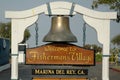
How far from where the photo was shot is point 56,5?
1217cm

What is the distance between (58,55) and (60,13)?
1268 mm

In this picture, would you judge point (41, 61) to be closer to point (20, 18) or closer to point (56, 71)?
point (56, 71)

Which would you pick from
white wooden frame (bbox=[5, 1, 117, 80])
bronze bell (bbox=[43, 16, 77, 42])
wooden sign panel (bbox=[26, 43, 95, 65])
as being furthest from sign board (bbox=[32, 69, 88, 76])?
bronze bell (bbox=[43, 16, 77, 42])

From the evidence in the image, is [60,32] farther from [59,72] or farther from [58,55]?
[59,72]

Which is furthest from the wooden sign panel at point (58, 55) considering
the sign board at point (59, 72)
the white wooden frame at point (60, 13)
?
the white wooden frame at point (60, 13)

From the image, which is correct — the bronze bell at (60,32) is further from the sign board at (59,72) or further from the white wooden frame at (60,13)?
the sign board at (59,72)

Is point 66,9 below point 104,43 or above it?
above

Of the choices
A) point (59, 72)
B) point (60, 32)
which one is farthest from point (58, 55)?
point (60, 32)

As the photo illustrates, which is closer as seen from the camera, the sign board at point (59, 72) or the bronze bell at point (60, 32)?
the bronze bell at point (60, 32)

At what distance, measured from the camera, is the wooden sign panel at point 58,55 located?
12336 millimetres

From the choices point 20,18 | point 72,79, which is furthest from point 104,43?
point 20,18

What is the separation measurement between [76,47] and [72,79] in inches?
38.7

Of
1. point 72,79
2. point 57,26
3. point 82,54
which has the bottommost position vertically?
point 72,79

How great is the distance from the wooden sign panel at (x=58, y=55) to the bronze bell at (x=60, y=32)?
0.97ft
